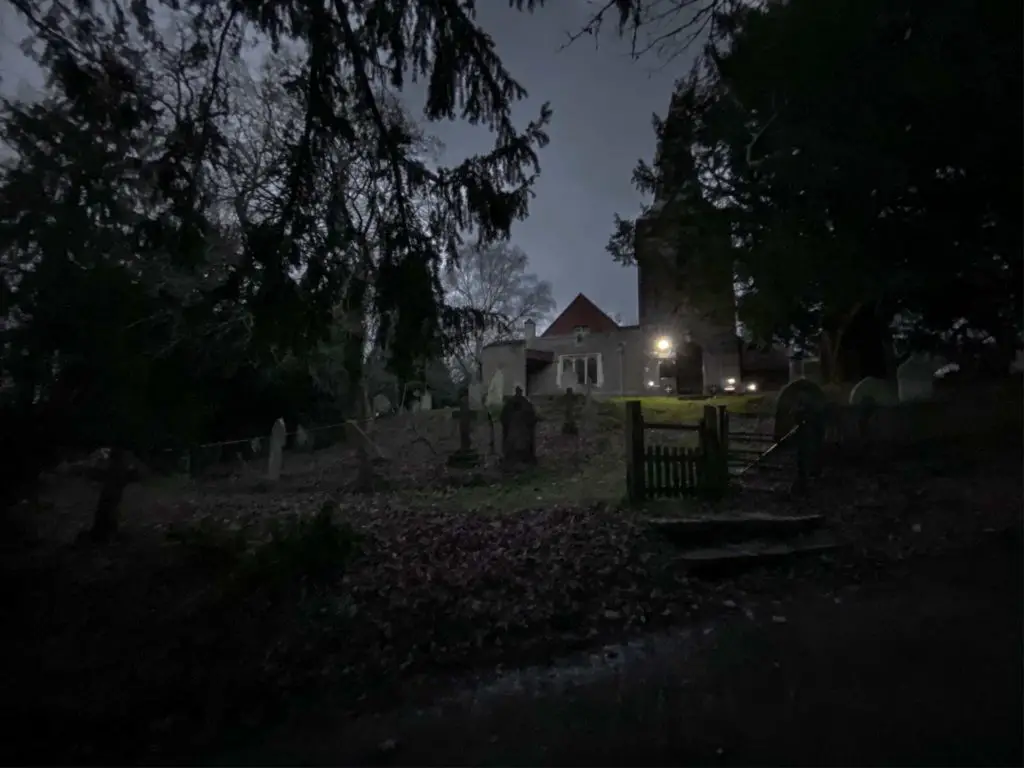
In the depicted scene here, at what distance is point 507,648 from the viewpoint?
16.5 ft

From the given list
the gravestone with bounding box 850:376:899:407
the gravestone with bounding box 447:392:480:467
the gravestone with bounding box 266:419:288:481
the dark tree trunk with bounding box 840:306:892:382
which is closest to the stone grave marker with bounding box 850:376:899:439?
the gravestone with bounding box 850:376:899:407

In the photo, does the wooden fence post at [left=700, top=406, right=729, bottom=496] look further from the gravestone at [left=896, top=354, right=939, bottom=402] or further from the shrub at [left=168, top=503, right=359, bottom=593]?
the gravestone at [left=896, top=354, right=939, bottom=402]

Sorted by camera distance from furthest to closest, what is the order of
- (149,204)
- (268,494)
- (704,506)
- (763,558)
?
1. (268,494)
2. (704,506)
3. (763,558)
4. (149,204)

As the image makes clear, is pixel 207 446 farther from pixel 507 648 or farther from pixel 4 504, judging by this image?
pixel 507 648

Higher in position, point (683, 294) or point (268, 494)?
point (683, 294)

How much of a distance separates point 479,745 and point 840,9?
7047 mm

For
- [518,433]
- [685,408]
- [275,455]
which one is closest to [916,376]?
[685,408]

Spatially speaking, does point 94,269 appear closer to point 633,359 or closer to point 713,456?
point 713,456

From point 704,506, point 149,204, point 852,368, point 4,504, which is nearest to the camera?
point 4,504

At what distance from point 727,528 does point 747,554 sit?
0.52 m

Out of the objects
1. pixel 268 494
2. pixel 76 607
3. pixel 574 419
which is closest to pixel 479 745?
pixel 76 607

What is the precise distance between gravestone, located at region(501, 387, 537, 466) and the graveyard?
131 centimetres

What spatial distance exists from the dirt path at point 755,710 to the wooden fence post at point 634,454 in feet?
10.4

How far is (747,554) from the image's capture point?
22.1 ft
